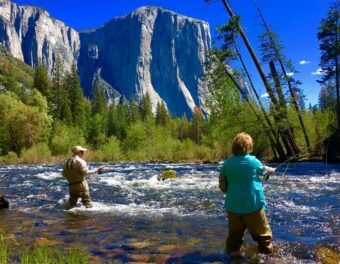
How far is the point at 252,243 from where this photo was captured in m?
6.50

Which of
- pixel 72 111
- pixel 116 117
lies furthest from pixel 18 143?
pixel 116 117

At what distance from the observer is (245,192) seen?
561 centimetres

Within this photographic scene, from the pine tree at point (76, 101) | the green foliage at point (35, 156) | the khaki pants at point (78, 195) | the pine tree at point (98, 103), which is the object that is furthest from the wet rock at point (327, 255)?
the pine tree at point (98, 103)

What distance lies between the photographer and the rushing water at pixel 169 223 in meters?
6.11

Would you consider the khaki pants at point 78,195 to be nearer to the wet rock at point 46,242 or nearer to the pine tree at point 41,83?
the wet rock at point 46,242

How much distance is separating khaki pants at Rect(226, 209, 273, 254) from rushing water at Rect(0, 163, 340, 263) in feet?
0.53

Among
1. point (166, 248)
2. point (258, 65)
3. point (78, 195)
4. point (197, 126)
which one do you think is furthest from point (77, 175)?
point (197, 126)

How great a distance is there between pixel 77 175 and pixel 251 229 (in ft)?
19.5

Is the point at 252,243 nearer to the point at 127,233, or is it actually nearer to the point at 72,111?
the point at 127,233

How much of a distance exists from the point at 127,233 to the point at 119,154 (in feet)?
145

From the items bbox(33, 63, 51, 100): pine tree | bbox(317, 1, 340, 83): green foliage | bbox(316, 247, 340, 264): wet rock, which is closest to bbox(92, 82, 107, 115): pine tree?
bbox(33, 63, 51, 100): pine tree

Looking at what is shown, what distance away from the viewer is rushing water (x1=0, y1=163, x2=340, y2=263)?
611 cm

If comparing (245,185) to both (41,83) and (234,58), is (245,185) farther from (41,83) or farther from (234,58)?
(41,83)

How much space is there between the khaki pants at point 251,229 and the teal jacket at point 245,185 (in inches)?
4.5
